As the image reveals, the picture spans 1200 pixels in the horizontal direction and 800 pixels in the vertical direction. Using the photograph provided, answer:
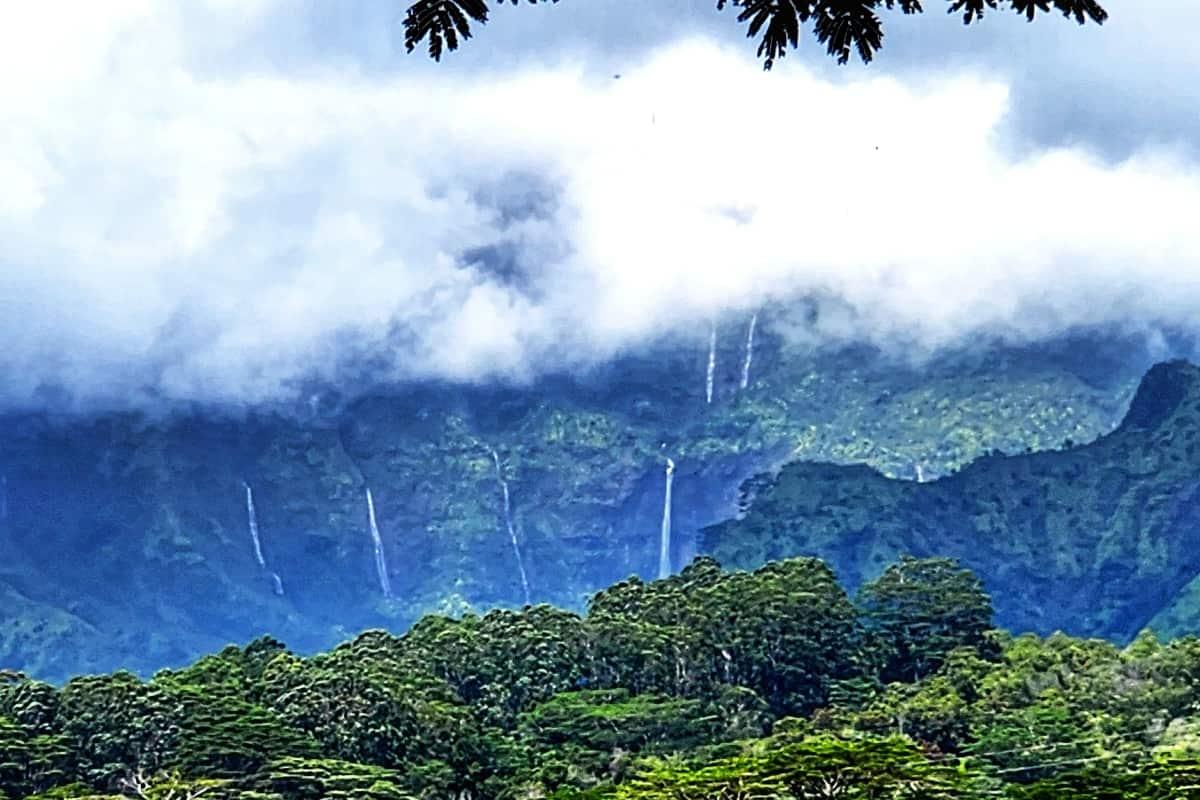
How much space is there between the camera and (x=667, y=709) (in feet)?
183

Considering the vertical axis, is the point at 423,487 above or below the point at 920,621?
above

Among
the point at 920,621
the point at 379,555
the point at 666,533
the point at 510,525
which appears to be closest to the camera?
the point at 920,621

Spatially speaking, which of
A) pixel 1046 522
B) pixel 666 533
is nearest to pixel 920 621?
pixel 1046 522

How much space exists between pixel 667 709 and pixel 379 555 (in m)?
119

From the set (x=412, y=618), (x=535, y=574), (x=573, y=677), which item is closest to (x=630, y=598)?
(x=573, y=677)

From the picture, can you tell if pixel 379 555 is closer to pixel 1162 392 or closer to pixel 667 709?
pixel 1162 392

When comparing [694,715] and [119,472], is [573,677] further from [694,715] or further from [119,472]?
[119,472]

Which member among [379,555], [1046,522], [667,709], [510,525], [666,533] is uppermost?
[666,533]

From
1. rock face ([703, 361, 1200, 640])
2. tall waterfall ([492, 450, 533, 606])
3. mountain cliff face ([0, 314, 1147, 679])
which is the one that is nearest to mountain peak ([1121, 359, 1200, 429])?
rock face ([703, 361, 1200, 640])

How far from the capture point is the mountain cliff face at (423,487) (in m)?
161

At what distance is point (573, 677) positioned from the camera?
2393 inches

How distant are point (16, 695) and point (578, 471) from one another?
4671 inches

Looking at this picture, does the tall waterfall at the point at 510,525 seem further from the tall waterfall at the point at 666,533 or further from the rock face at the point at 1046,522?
the rock face at the point at 1046,522

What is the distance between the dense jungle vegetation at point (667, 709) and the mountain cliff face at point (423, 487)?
88971 mm
